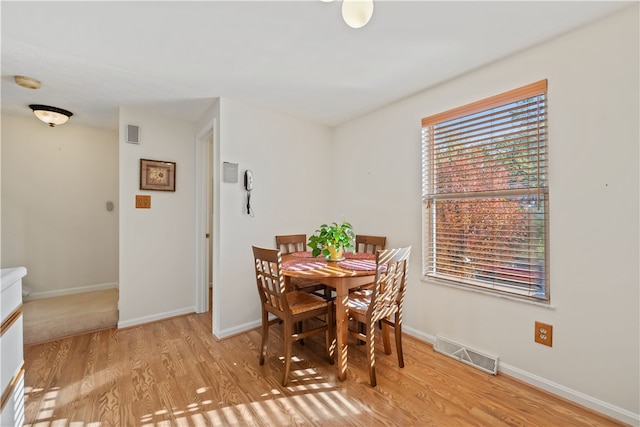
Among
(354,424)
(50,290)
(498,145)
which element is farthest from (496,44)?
(50,290)

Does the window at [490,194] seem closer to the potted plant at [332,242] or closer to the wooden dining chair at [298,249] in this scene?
the potted plant at [332,242]

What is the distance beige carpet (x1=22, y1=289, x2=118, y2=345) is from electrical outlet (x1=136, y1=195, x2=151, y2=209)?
114 cm

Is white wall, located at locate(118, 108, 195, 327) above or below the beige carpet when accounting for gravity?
above

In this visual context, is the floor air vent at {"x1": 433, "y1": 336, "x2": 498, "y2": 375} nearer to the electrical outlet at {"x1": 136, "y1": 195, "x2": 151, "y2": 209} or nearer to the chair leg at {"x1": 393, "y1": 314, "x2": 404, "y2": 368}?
the chair leg at {"x1": 393, "y1": 314, "x2": 404, "y2": 368}

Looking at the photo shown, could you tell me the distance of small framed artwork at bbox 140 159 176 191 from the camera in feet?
9.82

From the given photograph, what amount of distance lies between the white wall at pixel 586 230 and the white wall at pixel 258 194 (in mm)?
1845

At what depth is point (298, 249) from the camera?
3252 millimetres

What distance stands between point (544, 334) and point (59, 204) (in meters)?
5.16

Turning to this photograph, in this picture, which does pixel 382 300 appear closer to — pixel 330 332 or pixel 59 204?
pixel 330 332

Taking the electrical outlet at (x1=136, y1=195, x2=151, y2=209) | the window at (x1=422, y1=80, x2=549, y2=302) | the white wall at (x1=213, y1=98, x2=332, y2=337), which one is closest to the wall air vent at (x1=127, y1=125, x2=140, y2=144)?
the electrical outlet at (x1=136, y1=195, x2=151, y2=209)

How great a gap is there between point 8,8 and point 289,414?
2781mm

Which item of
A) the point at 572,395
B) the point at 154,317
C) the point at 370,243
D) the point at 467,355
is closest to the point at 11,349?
the point at 154,317

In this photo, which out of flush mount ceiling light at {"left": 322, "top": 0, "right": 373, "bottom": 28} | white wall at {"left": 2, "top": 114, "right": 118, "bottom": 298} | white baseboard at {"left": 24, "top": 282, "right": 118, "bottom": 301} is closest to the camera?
flush mount ceiling light at {"left": 322, "top": 0, "right": 373, "bottom": 28}

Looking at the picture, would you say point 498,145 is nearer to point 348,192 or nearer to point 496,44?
point 496,44
